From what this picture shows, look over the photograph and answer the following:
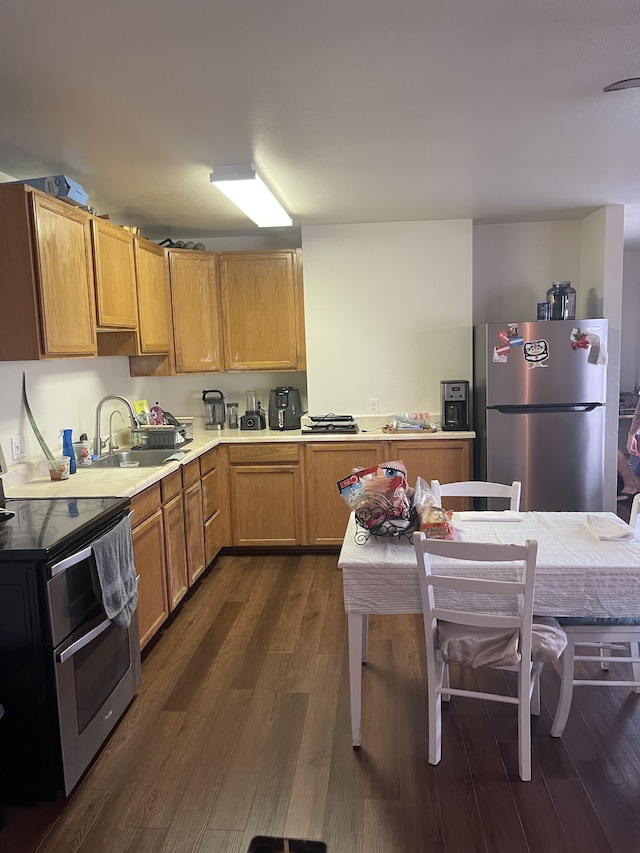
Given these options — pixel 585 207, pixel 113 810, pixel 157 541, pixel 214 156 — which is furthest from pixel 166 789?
pixel 585 207

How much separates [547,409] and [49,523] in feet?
10.5

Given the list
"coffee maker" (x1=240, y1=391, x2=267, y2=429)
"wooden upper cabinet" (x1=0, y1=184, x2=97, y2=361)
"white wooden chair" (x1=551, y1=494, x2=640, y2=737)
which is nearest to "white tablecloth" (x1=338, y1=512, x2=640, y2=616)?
"white wooden chair" (x1=551, y1=494, x2=640, y2=737)

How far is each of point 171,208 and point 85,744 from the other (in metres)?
2.97

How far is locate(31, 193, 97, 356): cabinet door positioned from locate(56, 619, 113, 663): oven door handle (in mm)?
1156

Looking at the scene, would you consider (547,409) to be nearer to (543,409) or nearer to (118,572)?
(543,409)

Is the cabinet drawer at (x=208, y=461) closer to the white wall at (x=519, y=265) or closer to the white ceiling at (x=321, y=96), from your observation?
the white ceiling at (x=321, y=96)

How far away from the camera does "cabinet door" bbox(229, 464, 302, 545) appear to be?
4.44 metres

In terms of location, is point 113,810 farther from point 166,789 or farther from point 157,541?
point 157,541

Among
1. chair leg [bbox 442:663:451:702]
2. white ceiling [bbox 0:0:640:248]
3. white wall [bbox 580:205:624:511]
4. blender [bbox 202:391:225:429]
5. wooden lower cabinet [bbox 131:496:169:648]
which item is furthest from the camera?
blender [bbox 202:391:225:429]

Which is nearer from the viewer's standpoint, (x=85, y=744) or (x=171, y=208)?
(x=85, y=744)

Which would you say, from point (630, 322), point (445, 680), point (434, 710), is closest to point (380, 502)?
point (434, 710)

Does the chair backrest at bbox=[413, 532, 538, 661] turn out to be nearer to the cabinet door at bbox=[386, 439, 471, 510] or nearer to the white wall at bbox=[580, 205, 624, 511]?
the cabinet door at bbox=[386, 439, 471, 510]

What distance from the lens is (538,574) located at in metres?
2.12

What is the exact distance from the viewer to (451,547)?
2.01 m
